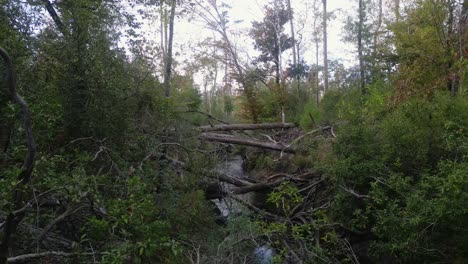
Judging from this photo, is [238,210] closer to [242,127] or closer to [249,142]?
[249,142]

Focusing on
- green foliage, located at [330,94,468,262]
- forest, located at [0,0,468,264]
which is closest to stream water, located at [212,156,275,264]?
forest, located at [0,0,468,264]

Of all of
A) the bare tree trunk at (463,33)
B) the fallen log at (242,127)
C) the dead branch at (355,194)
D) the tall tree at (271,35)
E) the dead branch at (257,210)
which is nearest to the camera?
the dead branch at (355,194)

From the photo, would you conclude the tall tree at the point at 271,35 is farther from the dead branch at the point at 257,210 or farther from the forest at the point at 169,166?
the dead branch at the point at 257,210

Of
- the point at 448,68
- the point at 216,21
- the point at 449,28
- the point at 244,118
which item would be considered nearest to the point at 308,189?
the point at 448,68

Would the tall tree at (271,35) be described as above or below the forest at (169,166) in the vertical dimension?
above

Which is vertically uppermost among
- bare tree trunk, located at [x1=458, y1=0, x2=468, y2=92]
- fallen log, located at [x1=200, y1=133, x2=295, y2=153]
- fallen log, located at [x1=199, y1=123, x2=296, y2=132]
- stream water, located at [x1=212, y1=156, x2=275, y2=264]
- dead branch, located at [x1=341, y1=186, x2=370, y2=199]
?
bare tree trunk, located at [x1=458, y1=0, x2=468, y2=92]

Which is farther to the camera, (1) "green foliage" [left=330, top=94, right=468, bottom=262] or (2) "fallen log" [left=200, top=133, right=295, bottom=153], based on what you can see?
(2) "fallen log" [left=200, top=133, right=295, bottom=153]

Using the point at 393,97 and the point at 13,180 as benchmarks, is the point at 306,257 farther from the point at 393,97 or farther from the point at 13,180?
the point at 393,97

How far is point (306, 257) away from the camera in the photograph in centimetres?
534

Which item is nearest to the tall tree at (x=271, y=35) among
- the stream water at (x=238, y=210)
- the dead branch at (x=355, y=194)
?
the stream water at (x=238, y=210)

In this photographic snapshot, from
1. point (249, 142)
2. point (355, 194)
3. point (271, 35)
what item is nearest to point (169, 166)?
point (355, 194)

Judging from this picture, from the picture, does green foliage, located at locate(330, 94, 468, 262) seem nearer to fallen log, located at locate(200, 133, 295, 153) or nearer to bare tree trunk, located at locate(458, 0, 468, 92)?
bare tree trunk, located at locate(458, 0, 468, 92)

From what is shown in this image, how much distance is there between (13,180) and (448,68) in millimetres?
8299

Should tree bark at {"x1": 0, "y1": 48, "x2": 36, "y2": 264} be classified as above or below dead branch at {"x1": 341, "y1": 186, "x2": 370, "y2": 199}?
above
